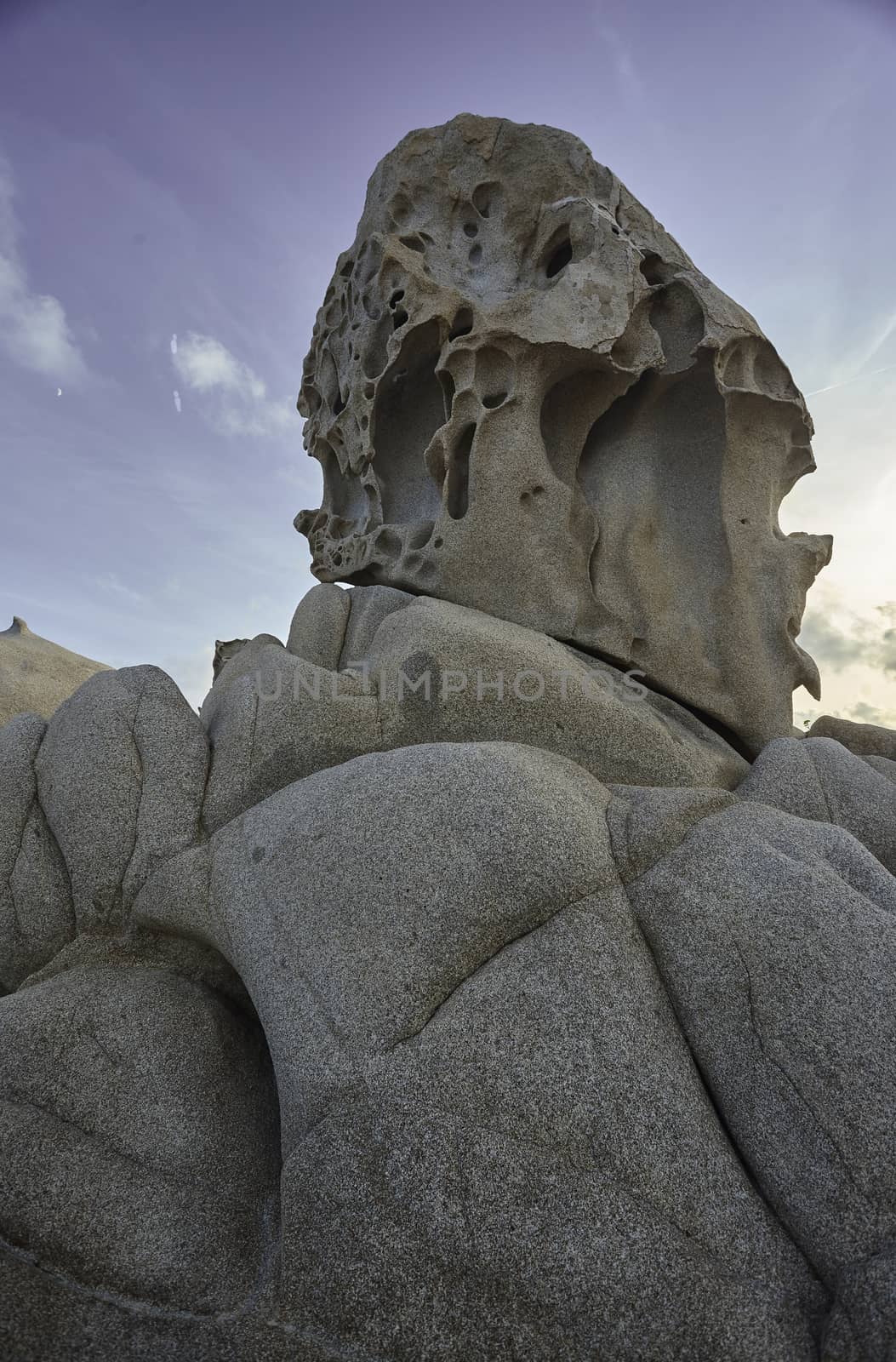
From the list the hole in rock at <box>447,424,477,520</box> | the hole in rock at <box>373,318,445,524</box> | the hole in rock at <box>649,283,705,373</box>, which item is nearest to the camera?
the hole in rock at <box>447,424,477,520</box>

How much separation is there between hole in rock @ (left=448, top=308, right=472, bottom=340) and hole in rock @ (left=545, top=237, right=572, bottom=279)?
119cm

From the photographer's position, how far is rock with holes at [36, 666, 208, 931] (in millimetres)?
4289

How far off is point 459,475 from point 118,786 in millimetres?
3729

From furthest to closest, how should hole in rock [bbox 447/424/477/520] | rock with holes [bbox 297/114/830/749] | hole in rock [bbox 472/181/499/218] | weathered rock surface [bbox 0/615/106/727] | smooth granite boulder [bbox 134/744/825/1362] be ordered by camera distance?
1. weathered rock surface [bbox 0/615/106/727]
2. hole in rock [bbox 472/181/499/218]
3. hole in rock [bbox 447/424/477/520]
4. rock with holes [bbox 297/114/830/749]
5. smooth granite boulder [bbox 134/744/825/1362]

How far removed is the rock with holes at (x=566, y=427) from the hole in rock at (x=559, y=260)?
45mm

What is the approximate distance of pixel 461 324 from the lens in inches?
262

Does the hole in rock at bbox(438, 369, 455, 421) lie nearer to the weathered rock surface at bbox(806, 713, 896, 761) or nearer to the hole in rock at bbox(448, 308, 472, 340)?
the hole in rock at bbox(448, 308, 472, 340)

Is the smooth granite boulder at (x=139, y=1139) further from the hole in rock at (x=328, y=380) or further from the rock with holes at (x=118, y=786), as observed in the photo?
the hole in rock at (x=328, y=380)

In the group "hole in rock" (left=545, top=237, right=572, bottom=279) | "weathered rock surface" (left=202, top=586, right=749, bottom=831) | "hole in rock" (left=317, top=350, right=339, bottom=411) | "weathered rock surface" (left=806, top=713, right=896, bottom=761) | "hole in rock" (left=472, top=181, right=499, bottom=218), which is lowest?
"weathered rock surface" (left=202, top=586, right=749, bottom=831)

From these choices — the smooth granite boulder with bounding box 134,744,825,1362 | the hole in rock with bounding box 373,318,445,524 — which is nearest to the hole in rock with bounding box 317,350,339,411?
the hole in rock with bounding box 373,318,445,524

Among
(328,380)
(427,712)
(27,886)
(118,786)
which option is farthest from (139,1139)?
(328,380)

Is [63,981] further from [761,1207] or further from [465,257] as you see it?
[465,257]

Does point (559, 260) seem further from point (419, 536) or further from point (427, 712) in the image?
point (427, 712)

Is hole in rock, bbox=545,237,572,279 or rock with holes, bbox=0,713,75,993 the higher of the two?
hole in rock, bbox=545,237,572,279
